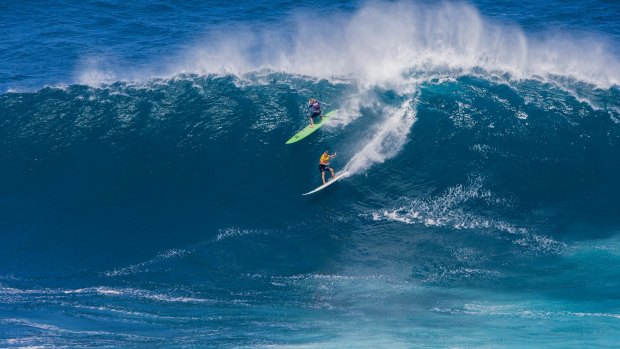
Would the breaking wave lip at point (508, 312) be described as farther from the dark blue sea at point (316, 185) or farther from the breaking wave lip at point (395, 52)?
the breaking wave lip at point (395, 52)

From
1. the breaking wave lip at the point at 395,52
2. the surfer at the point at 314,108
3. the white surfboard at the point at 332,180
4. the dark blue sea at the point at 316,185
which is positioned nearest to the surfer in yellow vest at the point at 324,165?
the white surfboard at the point at 332,180

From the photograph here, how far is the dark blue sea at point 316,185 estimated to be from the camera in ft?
100.0

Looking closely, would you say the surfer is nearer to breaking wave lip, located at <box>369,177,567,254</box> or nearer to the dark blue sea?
the dark blue sea

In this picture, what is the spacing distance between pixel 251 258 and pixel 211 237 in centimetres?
290

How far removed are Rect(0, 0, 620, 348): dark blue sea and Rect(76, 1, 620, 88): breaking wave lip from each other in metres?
0.24

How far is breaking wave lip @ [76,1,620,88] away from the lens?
4662 centimetres

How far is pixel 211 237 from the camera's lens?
34.8 metres

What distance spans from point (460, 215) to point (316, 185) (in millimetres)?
8788

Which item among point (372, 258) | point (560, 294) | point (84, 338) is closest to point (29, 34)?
point (84, 338)

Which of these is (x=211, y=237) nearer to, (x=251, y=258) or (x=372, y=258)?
(x=251, y=258)

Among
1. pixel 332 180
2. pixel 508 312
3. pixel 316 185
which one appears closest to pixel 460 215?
pixel 508 312

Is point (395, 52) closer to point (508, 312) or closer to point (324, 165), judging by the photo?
point (324, 165)

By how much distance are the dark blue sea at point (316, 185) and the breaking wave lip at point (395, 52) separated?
0.24 m

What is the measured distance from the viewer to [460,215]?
34.9m
